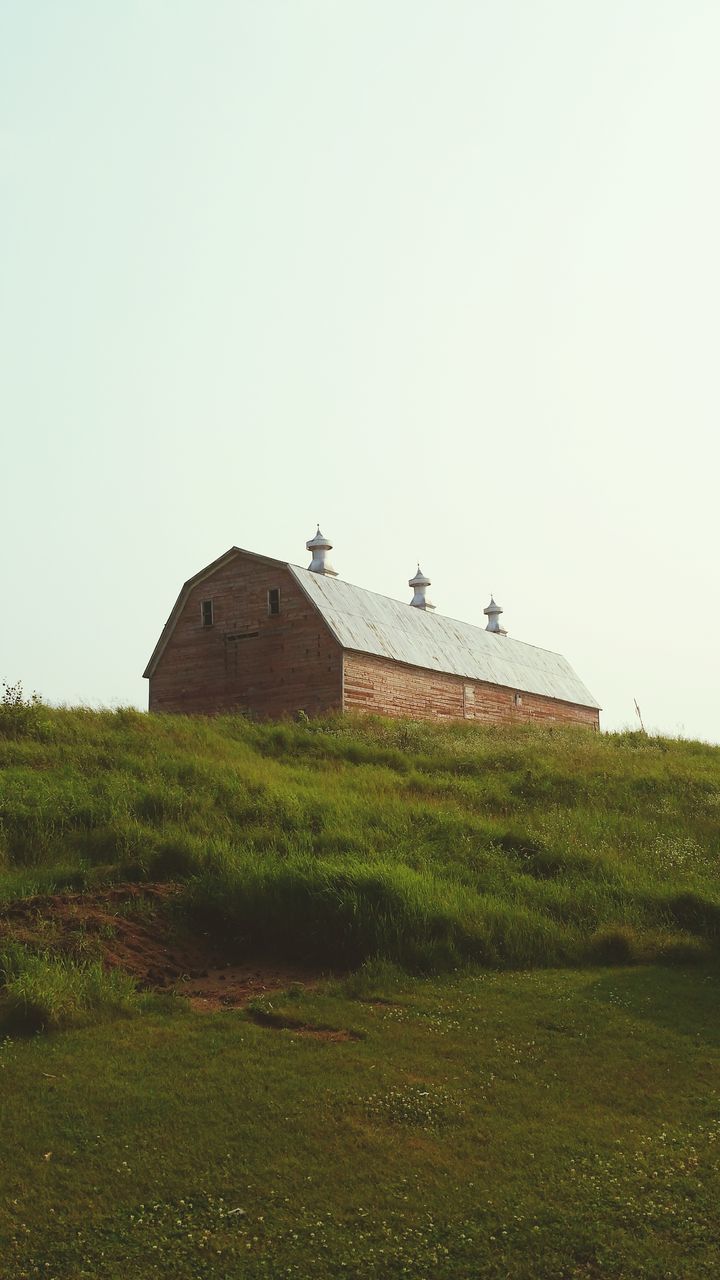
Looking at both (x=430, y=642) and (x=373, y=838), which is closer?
(x=373, y=838)

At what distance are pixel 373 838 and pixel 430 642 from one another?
76.6 feet

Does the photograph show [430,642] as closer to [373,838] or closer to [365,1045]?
[373,838]

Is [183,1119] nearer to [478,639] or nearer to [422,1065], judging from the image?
[422,1065]

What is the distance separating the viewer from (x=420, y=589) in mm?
46438

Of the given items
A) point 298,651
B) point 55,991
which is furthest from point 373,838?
point 298,651

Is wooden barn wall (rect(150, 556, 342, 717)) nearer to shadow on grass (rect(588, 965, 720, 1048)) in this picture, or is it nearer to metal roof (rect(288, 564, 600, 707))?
metal roof (rect(288, 564, 600, 707))

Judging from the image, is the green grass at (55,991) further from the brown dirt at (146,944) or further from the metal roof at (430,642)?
the metal roof at (430,642)

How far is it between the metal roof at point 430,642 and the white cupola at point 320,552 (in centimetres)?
230

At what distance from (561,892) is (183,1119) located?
21.4ft

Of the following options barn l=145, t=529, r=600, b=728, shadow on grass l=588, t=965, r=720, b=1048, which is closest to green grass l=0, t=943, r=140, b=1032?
shadow on grass l=588, t=965, r=720, b=1048

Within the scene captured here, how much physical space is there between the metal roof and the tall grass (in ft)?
31.1

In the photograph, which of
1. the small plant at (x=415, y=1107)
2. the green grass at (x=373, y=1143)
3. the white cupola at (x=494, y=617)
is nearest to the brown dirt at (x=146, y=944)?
the green grass at (x=373, y=1143)

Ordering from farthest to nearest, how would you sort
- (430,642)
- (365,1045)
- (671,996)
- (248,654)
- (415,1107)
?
1. (430,642)
2. (248,654)
3. (671,996)
4. (365,1045)
5. (415,1107)

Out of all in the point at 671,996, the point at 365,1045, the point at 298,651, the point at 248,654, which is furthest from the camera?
the point at 248,654
